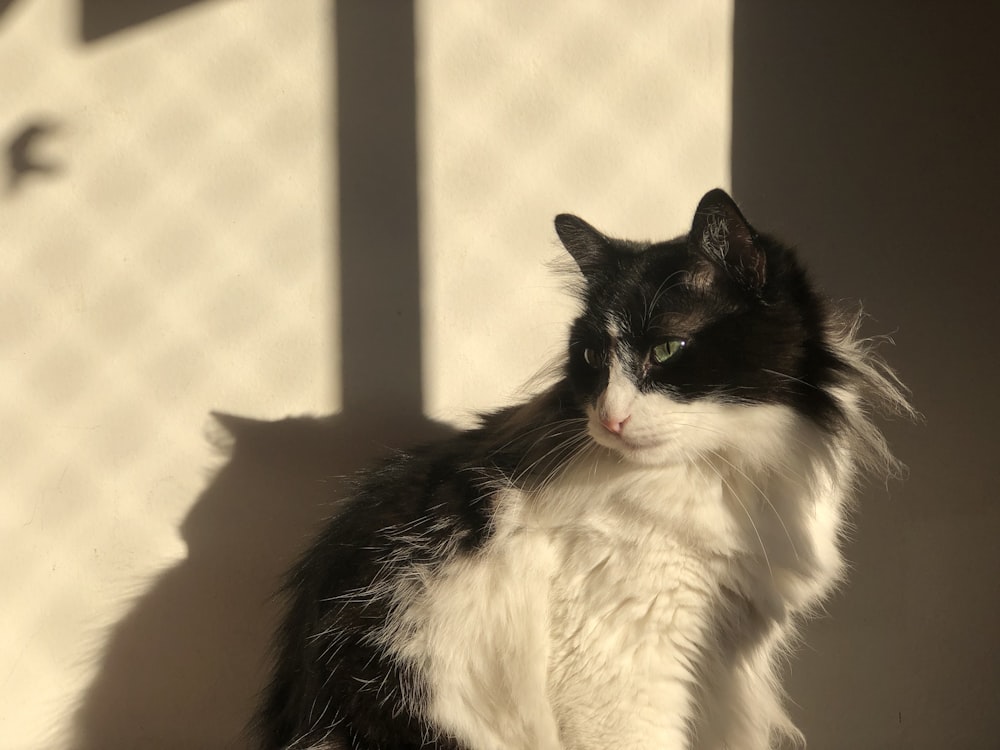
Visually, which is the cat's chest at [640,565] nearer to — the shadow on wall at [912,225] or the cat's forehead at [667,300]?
the cat's forehead at [667,300]

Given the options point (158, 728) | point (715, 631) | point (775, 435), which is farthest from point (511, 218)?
point (158, 728)

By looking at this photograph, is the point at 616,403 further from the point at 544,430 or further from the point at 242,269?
the point at 242,269

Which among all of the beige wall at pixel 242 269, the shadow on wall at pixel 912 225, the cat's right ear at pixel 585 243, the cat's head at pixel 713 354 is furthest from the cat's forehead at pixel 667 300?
the shadow on wall at pixel 912 225

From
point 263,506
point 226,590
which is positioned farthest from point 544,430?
point 226,590

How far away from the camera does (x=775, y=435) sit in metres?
1.57

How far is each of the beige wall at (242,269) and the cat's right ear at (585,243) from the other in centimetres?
38

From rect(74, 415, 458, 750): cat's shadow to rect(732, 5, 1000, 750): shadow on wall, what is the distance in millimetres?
1003

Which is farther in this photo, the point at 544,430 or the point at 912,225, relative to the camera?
the point at 912,225

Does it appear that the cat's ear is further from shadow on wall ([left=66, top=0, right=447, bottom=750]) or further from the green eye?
shadow on wall ([left=66, top=0, right=447, bottom=750])

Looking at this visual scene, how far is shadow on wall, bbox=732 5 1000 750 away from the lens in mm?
2088

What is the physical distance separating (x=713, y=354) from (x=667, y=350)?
74mm

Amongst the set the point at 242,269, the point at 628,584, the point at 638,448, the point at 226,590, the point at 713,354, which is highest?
the point at 242,269

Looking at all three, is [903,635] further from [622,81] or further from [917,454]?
[622,81]

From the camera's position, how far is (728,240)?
1.51 meters
